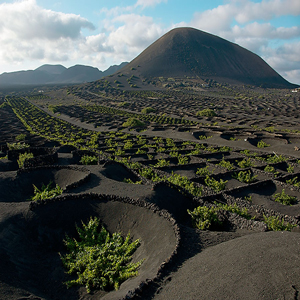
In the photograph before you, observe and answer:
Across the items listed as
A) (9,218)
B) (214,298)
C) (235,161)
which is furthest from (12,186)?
(235,161)

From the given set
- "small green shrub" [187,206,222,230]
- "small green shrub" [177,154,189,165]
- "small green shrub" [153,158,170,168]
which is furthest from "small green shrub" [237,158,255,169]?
"small green shrub" [187,206,222,230]

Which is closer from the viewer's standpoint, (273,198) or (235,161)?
(273,198)

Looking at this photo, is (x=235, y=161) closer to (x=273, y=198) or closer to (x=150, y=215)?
(x=273, y=198)

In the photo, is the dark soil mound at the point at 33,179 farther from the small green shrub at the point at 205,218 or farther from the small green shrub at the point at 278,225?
the small green shrub at the point at 278,225

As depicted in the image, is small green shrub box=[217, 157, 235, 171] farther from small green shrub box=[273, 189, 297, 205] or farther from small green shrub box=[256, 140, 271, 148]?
small green shrub box=[256, 140, 271, 148]

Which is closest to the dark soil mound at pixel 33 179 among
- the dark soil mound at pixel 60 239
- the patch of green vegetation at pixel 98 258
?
the dark soil mound at pixel 60 239

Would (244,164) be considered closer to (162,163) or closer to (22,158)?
(162,163)

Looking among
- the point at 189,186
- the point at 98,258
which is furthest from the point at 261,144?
the point at 98,258
